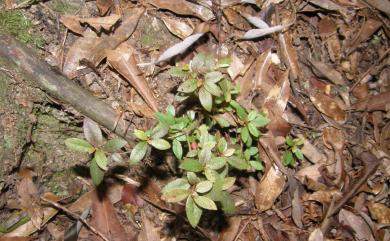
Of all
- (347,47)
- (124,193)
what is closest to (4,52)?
(124,193)

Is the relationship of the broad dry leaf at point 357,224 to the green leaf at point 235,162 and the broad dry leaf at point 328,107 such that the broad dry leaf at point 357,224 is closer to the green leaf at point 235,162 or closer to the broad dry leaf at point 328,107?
the broad dry leaf at point 328,107

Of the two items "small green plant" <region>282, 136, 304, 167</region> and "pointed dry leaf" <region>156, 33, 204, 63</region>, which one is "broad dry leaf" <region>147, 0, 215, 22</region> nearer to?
"pointed dry leaf" <region>156, 33, 204, 63</region>

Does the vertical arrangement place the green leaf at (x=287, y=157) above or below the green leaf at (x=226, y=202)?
below

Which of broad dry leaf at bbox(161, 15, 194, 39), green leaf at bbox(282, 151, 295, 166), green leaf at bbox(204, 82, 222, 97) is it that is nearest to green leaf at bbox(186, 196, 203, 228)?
green leaf at bbox(204, 82, 222, 97)

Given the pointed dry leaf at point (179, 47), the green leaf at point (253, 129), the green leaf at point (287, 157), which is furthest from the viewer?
the green leaf at point (287, 157)

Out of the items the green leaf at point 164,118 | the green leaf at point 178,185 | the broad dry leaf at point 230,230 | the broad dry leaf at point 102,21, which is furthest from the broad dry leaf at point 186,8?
the broad dry leaf at point 230,230

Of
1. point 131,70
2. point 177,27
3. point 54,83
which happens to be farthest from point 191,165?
point 177,27

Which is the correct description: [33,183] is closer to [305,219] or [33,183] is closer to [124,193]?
[124,193]
